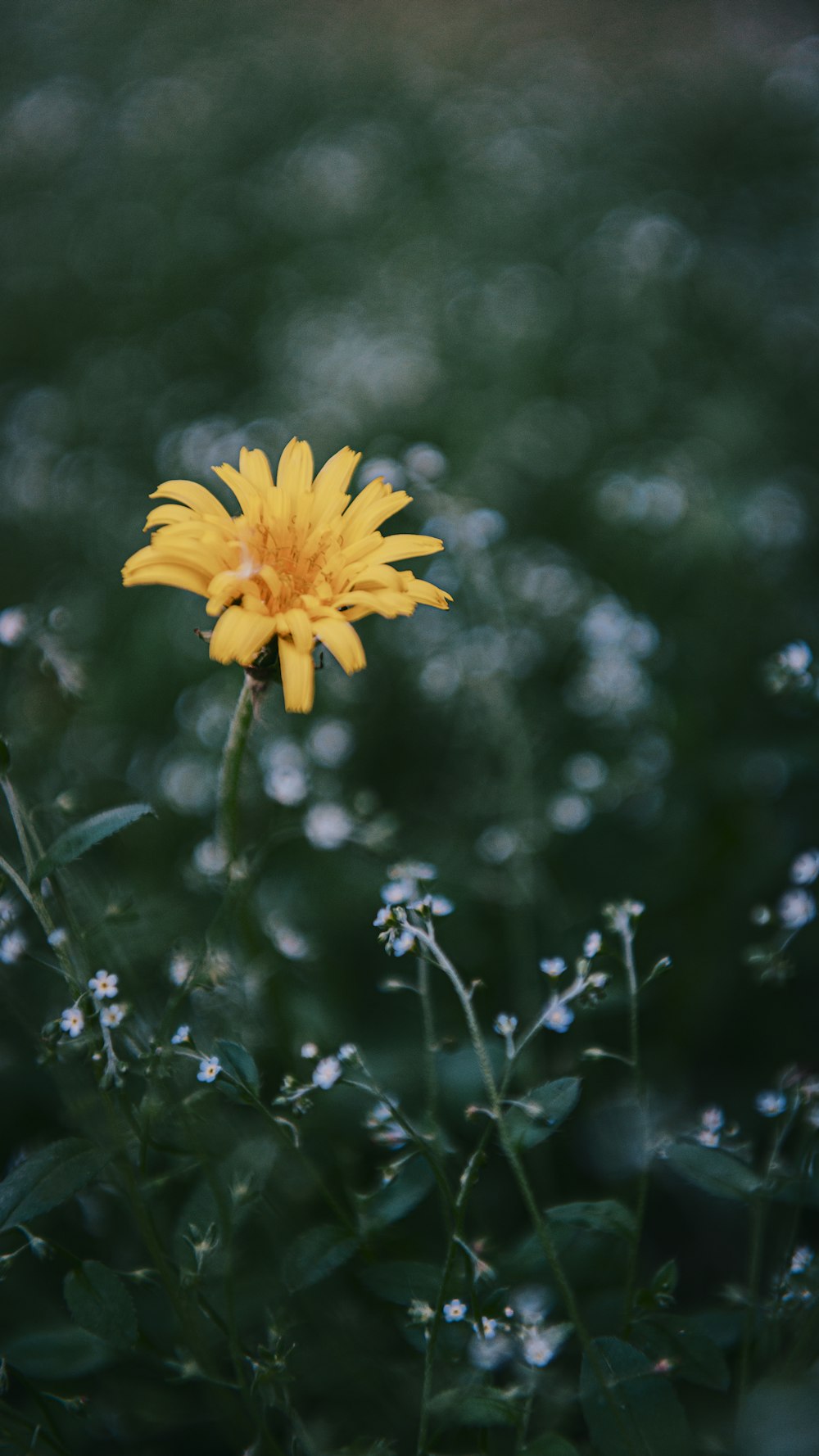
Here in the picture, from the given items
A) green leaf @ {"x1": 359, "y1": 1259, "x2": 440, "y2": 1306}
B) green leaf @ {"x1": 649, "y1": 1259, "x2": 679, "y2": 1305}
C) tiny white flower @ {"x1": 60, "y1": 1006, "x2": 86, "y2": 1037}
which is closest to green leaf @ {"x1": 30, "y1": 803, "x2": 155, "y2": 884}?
tiny white flower @ {"x1": 60, "y1": 1006, "x2": 86, "y2": 1037}

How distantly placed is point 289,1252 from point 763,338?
4.32 m

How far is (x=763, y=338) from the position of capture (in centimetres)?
440

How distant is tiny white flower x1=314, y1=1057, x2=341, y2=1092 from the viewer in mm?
1554

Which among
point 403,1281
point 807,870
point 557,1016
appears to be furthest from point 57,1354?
point 807,870

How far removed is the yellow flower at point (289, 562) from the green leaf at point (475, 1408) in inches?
42.6

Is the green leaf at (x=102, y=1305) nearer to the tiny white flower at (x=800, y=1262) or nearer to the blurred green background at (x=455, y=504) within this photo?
the blurred green background at (x=455, y=504)

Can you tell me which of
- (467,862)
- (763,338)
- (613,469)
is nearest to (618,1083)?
(467,862)

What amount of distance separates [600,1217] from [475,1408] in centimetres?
34

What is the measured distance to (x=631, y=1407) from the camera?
57.2 inches

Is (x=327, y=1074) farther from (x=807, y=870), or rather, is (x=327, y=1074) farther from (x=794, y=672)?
(x=794, y=672)

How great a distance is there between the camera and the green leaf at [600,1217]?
1538mm

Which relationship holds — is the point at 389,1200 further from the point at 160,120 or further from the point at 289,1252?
the point at 160,120

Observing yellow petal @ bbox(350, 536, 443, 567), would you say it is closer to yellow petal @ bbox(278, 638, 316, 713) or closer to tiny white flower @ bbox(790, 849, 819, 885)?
yellow petal @ bbox(278, 638, 316, 713)

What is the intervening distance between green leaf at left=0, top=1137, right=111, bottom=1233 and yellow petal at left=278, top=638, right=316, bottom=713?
0.78 metres
